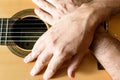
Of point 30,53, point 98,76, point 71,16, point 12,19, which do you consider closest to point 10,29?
→ point 12,19

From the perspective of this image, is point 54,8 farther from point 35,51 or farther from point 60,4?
point 35,51

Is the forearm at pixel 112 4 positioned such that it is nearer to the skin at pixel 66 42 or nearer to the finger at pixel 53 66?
the skin at pixel 66 42

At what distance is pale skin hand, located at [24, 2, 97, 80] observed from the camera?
34.7 inches

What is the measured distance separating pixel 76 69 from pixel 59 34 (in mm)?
151

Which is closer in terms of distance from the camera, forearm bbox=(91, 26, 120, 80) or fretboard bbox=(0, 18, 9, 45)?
forearm bbox=(91, 26, 120, 80)

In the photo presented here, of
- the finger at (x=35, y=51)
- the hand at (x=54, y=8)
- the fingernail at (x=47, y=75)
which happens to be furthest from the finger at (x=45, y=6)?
the fingernail at (x=47, y=75)

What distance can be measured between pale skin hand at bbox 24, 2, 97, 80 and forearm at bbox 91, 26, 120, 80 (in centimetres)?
4

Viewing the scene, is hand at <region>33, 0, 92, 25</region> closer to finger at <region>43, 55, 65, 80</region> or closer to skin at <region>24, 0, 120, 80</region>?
skin at <region>24, 0, 120, 80</region>

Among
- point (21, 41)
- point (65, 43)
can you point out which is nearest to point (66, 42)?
point (65, 43)

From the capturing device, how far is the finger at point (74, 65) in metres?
0.91

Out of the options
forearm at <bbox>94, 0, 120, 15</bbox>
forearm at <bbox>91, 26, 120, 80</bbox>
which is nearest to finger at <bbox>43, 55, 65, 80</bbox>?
forearm at <bbox>91, 26, 120, 80</bbox>

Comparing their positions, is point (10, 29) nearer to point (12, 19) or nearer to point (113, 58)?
point (12, 19)

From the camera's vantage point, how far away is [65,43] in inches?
34.7

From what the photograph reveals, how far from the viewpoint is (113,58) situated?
879 mm
